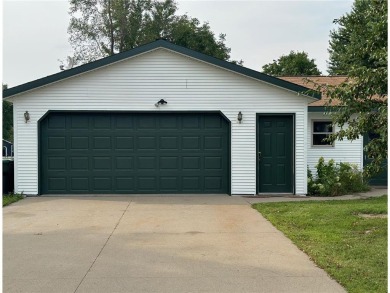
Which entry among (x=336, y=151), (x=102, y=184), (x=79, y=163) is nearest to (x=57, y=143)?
(x=79, y=163)

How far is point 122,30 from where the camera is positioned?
38750mm

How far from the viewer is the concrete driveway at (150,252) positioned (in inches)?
208

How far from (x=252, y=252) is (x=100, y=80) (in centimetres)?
799

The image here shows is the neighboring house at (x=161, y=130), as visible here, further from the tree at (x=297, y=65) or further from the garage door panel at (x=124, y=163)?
the tree at (x=297, y=65)

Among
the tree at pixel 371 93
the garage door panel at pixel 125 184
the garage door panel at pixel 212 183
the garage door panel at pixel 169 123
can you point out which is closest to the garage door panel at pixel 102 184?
the garage door panel at pixel 125 184

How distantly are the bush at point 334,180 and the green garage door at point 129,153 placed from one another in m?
2.70

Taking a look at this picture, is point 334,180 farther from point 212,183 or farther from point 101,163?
point 101,163

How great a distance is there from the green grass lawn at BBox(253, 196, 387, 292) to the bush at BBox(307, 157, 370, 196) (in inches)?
57.5

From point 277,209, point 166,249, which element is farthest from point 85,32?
point 166,249

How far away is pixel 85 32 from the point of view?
39000mm

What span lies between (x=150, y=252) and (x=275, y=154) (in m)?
7.35

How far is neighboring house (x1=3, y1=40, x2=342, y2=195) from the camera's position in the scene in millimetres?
13016

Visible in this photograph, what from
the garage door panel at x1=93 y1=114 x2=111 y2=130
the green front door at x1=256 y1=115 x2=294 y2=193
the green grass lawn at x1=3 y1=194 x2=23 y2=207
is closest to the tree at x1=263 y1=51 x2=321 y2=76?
the green front door at x1=256 y1=115 x2=294 y2=193

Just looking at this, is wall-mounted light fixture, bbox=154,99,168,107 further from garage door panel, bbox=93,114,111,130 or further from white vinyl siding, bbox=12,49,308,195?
garage door panel, bbox=93,114,111,130
